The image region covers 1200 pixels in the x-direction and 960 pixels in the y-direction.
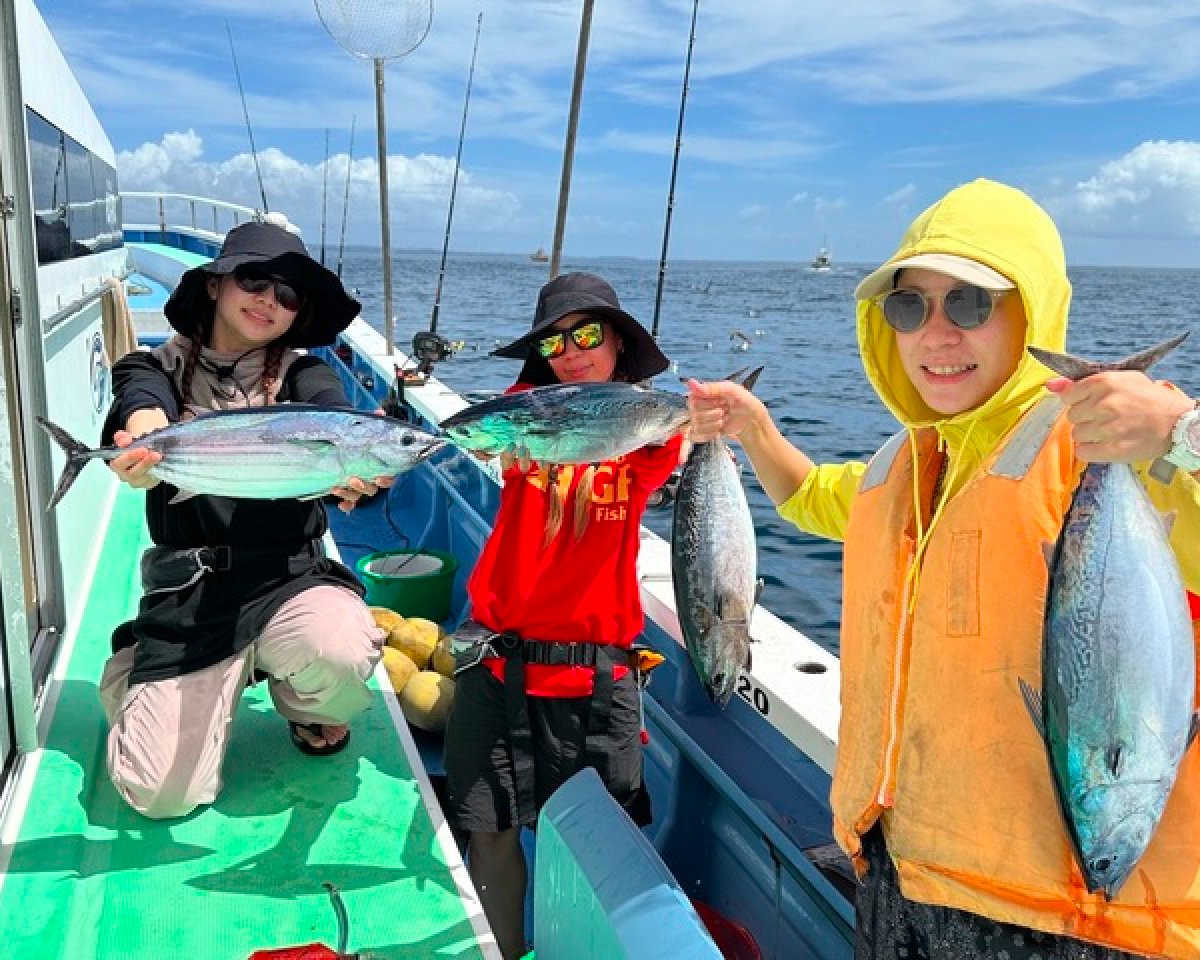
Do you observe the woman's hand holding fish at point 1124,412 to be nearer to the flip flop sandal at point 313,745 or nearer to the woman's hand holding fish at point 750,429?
the woman's hand holding fish at point 750,429

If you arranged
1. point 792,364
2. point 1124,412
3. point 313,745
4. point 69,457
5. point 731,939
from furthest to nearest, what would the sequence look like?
1. point 792,364
2. point 313,745
3. point 731,939
4. point 69,457
5. point 1124,412

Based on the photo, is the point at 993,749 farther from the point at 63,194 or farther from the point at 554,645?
the point at 63,194

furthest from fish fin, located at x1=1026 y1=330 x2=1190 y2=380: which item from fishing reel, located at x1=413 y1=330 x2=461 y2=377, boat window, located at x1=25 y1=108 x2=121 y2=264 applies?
fishing reel, located at x1=413 y1=330 x2=461 y2=377

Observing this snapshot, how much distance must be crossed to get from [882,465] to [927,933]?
872 mm

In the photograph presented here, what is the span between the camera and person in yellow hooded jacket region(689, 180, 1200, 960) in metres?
1.52

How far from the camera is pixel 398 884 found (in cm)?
259

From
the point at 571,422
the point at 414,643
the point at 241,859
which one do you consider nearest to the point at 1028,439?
the point at 571,422

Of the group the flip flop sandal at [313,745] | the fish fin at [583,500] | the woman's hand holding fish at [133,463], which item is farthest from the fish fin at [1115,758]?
the flip flop sandal at [313,745]

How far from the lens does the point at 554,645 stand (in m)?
2.82

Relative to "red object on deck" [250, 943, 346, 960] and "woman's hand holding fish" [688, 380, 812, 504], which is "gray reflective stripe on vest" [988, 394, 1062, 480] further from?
"red object on deck" [250, 943, 346, 960]

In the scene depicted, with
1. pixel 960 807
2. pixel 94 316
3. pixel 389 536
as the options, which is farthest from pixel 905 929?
pixel 94 316

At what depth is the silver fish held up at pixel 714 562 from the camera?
2400 millimetres

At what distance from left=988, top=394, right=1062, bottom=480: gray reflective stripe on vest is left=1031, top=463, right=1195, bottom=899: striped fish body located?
0.17 m

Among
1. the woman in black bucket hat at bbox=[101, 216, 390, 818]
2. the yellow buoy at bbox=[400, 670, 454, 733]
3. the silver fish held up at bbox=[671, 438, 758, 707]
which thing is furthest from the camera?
the yellow buoy at bbox=[400, 670, 454, 733]
